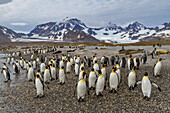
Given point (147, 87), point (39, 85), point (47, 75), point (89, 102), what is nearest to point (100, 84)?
point (89, 102)

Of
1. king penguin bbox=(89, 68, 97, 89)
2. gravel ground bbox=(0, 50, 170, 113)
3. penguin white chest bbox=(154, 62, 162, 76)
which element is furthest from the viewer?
penguin white chest bbox=(154, 62, 162, 76)

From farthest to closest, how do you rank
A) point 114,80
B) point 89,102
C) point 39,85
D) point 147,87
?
point 39,85, point 114,80, point 89,102, point 147,87

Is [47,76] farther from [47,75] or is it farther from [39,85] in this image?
[39,85]

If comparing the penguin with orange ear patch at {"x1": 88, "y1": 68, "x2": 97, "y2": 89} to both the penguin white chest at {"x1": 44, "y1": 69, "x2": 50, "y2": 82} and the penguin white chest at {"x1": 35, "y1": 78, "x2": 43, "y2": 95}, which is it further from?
the penguin white chest at {"x1": 44, "y1": 69, "x2": 50, "y2": 82}

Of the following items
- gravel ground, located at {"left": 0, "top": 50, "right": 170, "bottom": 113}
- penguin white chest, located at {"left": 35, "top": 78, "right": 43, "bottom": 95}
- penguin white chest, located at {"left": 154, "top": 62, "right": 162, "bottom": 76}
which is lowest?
gravel ground, located at {"left": 0, "top": 50, "right": 170, "bottom": 113}

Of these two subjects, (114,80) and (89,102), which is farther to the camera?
(114,80)

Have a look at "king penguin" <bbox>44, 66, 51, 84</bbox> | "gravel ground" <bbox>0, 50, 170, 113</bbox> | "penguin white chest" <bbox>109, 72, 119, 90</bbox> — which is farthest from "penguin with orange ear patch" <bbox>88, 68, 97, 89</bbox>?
"king penguin" <bbox>44, 66, 51, 84</bbox>

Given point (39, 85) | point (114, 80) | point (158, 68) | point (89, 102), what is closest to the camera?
point (89, 102)

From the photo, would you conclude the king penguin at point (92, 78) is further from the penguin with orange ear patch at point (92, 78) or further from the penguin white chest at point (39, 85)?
the penguin white chest at point (39, 85)

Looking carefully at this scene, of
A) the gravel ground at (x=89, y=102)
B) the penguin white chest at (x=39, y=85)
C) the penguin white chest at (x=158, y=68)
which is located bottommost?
the gravel ground at (x=89, y=102)

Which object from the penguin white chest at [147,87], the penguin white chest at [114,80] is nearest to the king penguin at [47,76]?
the penguin white chest at [114,80]

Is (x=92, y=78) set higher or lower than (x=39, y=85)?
higher

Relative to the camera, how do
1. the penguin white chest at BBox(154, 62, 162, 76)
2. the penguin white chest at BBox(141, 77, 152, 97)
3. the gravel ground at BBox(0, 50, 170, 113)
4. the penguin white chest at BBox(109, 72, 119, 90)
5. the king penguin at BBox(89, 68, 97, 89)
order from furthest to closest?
the penguin white chest at BBox(154, 62, 162, 76), the king penguin at BBox(89, 68, 97, 89), the penguin white chest at BBox(109, 72, 119, 90), the penguin white chest at BBox(141, 77, 152, 97), the gravel ground at BBox(0, 50, 170, 113)

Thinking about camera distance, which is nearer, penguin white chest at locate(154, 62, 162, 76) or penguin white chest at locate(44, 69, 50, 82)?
penguin white chest at locate(154, 62, 162, 76)
